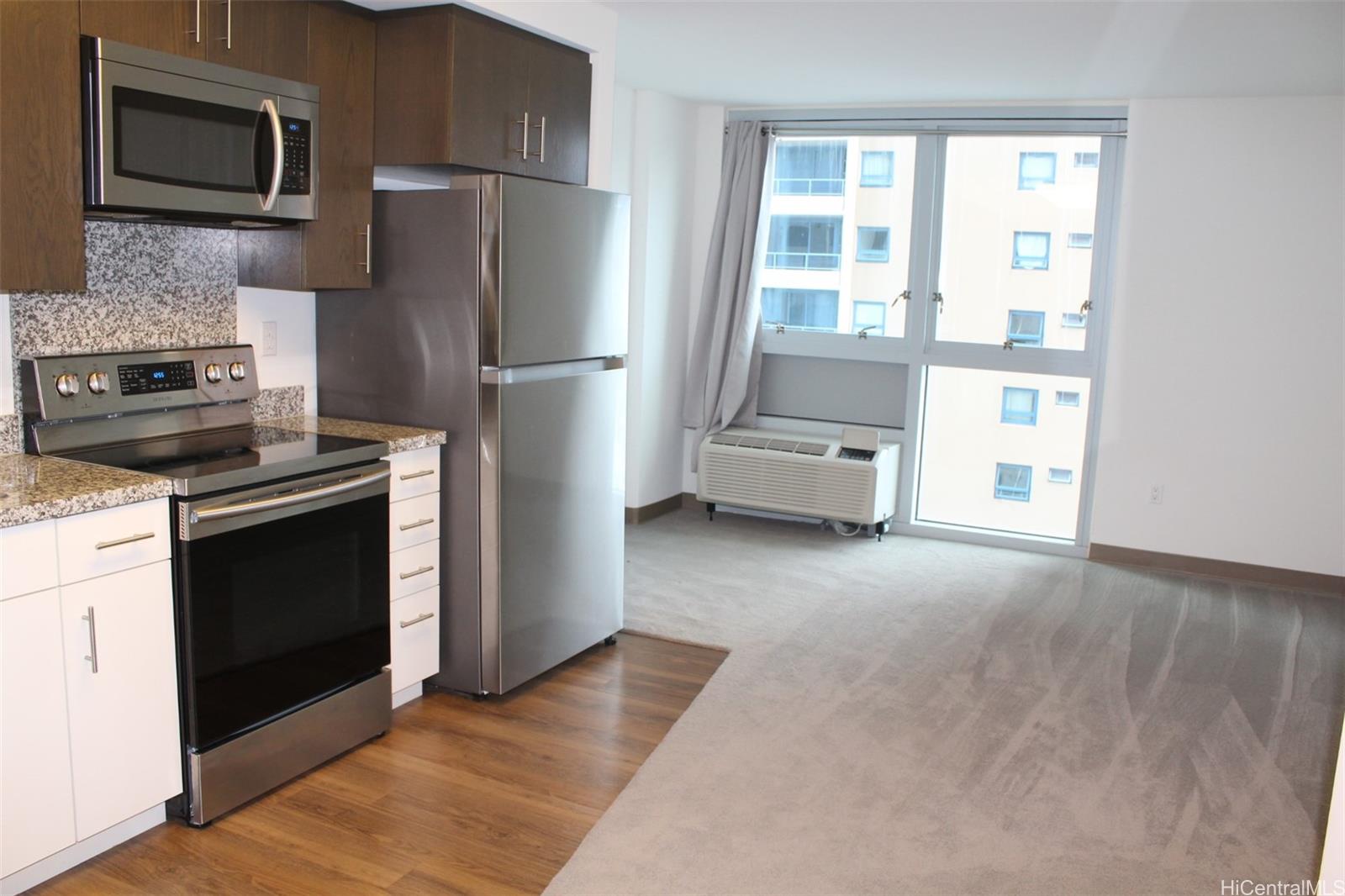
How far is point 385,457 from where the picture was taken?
3230 millimetres

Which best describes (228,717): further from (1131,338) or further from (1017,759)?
(1131,338)

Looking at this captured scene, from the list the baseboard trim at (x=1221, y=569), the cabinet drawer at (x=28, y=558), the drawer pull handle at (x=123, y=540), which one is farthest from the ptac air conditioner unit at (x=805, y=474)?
the cabinet drawer at (x=28, y=558)

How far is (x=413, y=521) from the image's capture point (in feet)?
11.1

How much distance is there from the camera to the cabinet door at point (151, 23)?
2.55 m

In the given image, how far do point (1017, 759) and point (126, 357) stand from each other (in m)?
2.86

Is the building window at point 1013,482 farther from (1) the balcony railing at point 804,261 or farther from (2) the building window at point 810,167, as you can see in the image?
(2) the building window at point 810,167

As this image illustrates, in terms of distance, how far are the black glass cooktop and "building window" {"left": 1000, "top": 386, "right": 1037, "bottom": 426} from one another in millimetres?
3989

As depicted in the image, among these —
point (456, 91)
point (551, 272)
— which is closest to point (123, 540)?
point (551, 272)

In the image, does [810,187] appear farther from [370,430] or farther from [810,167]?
[370,430]

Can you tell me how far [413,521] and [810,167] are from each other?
3865 millimetres

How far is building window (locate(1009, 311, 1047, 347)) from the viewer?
19.4 ft

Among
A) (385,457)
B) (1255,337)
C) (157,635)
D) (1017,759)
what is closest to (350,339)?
(385,457)

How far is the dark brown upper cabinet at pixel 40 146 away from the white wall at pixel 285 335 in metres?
0.88

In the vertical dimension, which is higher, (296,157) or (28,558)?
Answer: (296,157)
